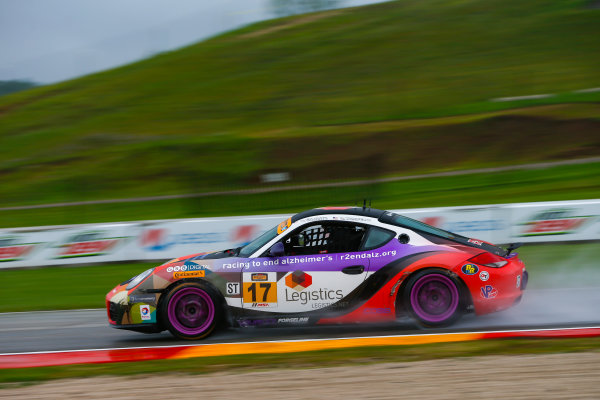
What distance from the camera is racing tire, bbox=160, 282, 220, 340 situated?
7.22 metres

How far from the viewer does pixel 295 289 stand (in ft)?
23.1

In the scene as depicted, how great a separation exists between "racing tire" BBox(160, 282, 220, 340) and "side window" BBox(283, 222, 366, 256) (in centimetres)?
103

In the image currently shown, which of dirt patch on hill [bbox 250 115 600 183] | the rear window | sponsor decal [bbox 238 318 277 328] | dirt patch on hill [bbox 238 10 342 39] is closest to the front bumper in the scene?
sponsor decal [bbox 238 318 277 328]

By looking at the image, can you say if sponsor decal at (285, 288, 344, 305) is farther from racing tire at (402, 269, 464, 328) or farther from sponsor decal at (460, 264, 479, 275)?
sponsor decal at (460, 264, 479, 275)

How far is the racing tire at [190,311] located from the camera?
7219 millimetres

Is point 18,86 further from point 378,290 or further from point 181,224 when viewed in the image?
point 378,290

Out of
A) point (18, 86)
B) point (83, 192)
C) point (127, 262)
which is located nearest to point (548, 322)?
point (127, 262)

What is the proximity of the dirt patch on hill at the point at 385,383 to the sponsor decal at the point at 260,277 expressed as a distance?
141 cm

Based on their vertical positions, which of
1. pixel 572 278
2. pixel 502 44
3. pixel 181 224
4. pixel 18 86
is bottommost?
pixel 572 278

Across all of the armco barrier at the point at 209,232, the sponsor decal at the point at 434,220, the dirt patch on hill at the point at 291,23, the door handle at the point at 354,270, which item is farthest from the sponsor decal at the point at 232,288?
the dirt patch on hill at the point at 291,23

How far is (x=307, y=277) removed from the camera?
702cm

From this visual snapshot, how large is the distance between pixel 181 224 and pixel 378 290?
720 centimetres

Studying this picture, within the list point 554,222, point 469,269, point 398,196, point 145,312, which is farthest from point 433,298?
point 398,196

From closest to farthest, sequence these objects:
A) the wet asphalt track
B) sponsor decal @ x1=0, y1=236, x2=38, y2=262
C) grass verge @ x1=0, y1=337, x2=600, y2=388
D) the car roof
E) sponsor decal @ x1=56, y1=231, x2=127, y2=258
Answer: grass verge @ x1=0, y1=337, x2=600, y2=388
the wet asphalt track
the car roof
sponsor decal @ x1=56, y1=231, x2=127, y2=258
sponsor decal @ x1=0, y1=236, x2=38, y2=262
